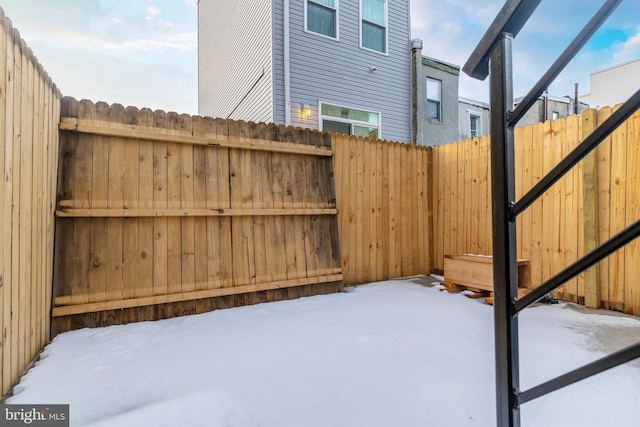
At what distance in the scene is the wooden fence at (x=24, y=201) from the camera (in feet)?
4.77

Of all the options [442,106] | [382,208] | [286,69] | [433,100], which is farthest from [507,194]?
[442,106]

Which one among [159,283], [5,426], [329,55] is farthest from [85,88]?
[5,426]

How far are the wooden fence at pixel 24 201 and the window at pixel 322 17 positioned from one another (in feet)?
16.1

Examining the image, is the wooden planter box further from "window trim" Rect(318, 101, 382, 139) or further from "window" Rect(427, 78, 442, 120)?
"window" Rect(427, 78, 442, 120)

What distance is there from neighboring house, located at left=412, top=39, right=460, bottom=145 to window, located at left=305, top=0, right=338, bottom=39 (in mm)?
1997

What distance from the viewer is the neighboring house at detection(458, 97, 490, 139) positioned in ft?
29.7

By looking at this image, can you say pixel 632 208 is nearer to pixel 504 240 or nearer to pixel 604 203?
pixel 604 203

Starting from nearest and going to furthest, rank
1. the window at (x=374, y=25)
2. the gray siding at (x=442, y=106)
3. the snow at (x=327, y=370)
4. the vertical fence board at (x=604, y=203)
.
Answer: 1. the snow at (x=327, y=370)
2. the vertical fence board at (x=604, y=203)
3. the window at (x=374, y=25)
4. the gray siding at (x=442, y=106)

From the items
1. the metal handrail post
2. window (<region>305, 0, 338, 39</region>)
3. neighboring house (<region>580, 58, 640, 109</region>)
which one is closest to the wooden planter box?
the metal handrail post

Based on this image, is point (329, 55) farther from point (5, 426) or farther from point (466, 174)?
point (5, 426)

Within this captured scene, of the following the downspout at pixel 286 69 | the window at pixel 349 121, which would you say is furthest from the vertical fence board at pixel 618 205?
→ the downspout at pixel 286 69

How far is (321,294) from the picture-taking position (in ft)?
11.2

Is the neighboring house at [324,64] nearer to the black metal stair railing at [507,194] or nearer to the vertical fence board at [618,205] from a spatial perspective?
the vertical fence board at [618,205]

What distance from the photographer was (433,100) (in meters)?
7.62
